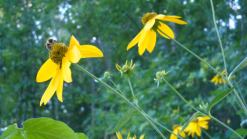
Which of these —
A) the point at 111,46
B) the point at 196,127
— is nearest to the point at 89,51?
the point at 196,127

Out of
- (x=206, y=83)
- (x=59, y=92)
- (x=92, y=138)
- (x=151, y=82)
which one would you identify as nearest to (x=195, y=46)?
(x=206, y=83)

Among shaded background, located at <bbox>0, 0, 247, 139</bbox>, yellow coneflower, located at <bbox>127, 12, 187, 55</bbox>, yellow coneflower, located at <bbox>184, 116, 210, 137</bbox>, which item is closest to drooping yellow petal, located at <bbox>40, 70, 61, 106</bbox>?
yellow coneflower, located at <bbox>127, 12, 187, 55</bbox>

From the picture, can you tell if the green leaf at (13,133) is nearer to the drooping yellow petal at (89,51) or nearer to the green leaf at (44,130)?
the green leaf at (44,130)

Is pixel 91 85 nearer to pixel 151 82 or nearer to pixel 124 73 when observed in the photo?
pixel 151 82

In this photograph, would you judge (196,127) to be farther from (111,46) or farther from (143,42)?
(111,46)

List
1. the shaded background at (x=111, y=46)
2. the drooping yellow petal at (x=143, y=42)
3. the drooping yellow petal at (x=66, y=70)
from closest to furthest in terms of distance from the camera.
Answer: the drooping yellow petal at (x=66, y=70), the drooping yellow petal at (x=143, y=42), the shaded background at (x=111, y=46)

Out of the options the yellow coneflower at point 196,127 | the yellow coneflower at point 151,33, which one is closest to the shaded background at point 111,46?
the yellow coneflower at point 196,127
